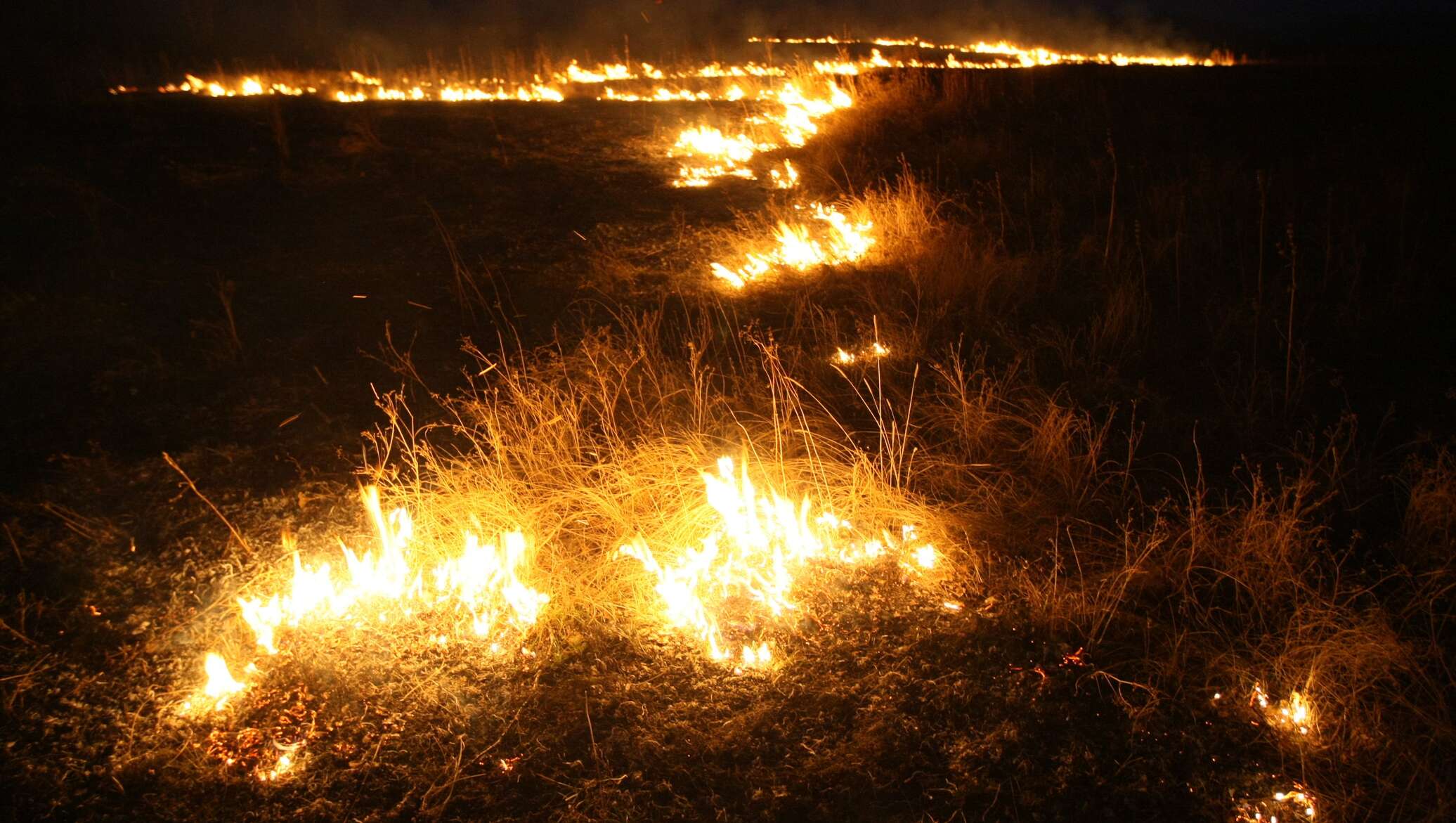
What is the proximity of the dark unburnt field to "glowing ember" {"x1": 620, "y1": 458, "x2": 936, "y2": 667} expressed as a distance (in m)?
0.15

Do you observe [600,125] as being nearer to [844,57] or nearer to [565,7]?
[844,57]

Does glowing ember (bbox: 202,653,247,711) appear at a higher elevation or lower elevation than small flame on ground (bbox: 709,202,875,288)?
lower

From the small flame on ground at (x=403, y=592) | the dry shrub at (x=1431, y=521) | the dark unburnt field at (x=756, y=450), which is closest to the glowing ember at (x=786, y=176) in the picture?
the dark unburnt field at (x=756, y=450)

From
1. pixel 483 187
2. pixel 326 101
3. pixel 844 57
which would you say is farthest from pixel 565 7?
pixel 483 187

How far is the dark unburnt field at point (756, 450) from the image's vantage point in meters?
2.42

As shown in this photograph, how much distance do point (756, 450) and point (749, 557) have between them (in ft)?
2.48

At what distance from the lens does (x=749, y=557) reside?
3.30m

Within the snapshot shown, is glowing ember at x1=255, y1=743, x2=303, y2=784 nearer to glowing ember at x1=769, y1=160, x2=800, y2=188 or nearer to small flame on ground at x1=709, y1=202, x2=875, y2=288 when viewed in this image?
small flame on ground at x1=709, y1=202, x2=875, y2=288

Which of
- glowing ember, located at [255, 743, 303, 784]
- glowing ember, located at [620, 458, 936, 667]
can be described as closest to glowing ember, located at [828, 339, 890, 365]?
glowing ember, located at [620, 458, 936, 667]

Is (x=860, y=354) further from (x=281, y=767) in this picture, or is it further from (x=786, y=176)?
(x=786, y=176)

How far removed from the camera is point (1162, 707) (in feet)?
8.29

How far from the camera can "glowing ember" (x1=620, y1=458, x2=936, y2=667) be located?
3.04 meters

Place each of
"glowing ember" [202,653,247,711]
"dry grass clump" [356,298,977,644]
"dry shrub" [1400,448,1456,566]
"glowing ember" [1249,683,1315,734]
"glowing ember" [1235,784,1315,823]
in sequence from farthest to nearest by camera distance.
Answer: "dry grass clump" [356,298,977,644]
"dry shrub" [1400,448,1456,566]
"glowing ember" [202,653,247,711]
"glowing ember" [1249,683,1315,734]
"glowing ember" [1235,784,1315,823]

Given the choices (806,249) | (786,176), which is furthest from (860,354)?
(786,176)
